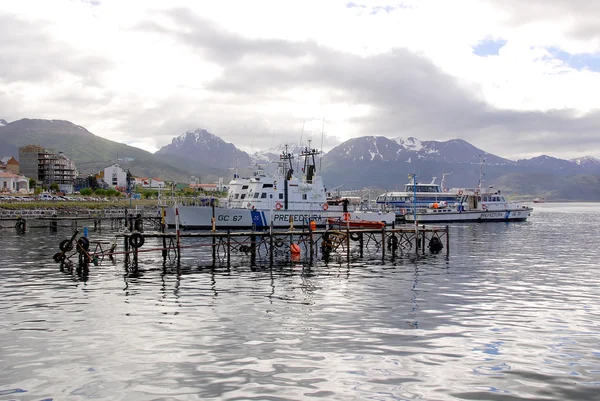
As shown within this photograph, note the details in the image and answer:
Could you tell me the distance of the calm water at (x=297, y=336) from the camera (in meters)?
13.2

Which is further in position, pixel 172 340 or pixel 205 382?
pixel 172 340

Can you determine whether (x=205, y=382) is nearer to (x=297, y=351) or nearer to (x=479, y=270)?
(x=297, y=351)

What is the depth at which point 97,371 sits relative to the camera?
14.2m

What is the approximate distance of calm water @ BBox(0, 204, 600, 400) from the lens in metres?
13.2

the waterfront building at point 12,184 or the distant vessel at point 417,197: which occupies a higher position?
the waterfront building at point 12,184

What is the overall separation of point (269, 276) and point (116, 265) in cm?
1102

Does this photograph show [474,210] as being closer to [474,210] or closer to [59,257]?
[474,210]

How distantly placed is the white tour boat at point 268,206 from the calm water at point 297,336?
33.9m

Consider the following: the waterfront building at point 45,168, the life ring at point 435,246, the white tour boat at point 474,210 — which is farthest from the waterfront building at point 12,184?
the life ring at point 435,246

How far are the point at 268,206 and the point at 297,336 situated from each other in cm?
5121

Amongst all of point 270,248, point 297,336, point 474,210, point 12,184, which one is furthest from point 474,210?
point 12,184

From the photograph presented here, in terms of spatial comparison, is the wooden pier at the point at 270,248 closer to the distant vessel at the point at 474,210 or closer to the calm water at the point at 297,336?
the calm water at the point at 297,336

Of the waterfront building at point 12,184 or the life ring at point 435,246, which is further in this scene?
the waterfront building at point 12,184

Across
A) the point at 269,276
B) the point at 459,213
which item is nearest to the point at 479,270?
the point at 269,276
